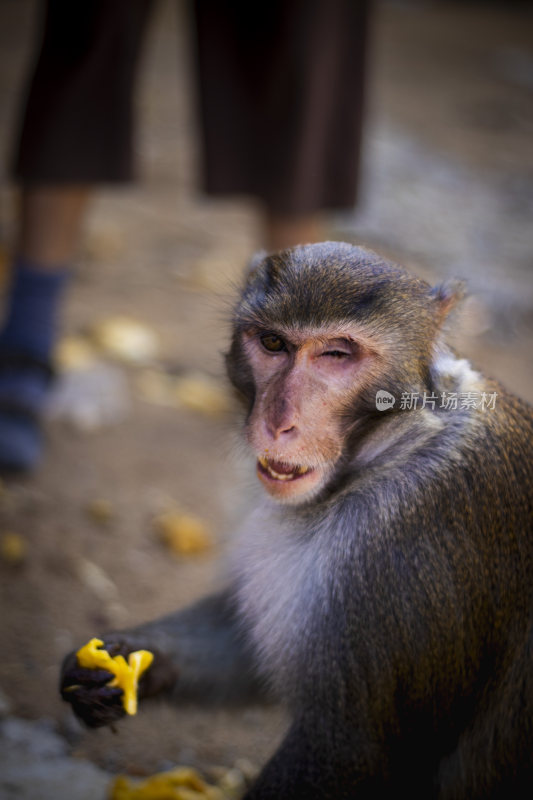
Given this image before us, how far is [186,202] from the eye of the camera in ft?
24.3

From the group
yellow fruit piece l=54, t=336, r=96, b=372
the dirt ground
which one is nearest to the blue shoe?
the dirt ground

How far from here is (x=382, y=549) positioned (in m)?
2.15

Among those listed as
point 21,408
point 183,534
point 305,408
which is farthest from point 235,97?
point 305,408

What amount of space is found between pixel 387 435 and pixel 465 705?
730 millimetres

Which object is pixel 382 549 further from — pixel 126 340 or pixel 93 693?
pixel 126 340

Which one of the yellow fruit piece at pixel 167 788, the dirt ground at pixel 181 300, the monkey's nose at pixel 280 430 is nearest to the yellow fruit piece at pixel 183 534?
the dirt ground at pixel 181 300

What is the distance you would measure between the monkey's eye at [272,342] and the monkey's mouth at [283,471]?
30 cm

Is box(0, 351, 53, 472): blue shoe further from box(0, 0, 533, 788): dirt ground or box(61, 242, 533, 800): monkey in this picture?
box(61, 242, 533, 800): monkey

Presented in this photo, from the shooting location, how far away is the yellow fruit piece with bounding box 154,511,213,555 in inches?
151

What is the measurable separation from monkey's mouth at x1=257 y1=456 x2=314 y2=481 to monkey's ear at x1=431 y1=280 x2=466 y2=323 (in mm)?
597

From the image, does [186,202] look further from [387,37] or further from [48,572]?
[387,37]

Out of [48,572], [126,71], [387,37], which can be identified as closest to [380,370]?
[48,572]

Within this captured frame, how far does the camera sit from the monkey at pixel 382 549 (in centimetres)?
215

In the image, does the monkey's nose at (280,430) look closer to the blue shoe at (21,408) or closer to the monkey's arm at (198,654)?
the monkey's arm at (198,654)
